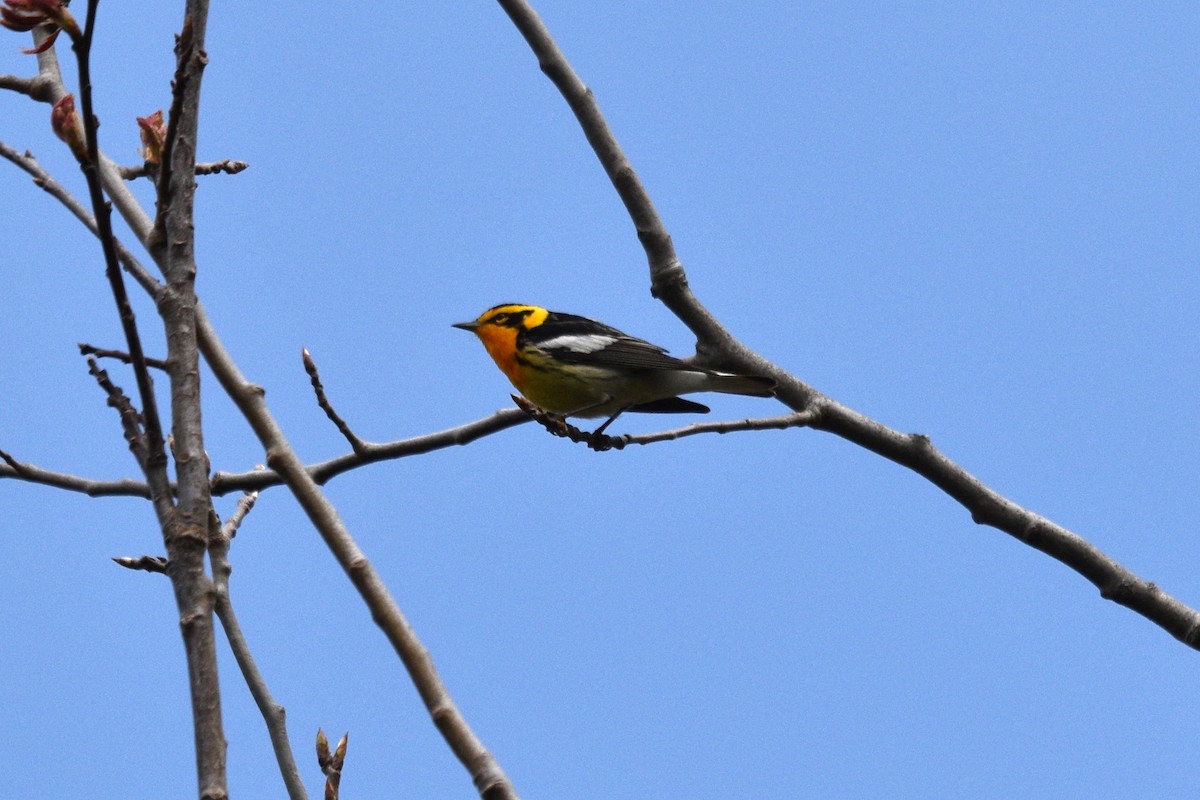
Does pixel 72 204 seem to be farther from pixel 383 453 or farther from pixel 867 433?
pixel 867 433

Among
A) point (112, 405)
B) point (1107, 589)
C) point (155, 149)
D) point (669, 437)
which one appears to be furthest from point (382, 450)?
point (1107, 589)

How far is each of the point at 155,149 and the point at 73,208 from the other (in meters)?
0.32

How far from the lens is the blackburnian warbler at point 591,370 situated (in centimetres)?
645

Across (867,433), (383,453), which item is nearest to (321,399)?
(383,453)

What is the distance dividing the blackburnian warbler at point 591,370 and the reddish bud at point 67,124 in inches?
139

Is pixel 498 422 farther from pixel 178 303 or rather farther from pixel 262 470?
pixel 178 303

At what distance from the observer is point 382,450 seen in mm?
4875

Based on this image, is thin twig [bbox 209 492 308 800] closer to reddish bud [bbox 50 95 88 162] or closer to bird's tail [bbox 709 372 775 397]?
reddish bud [bbox 50 95 88 162]

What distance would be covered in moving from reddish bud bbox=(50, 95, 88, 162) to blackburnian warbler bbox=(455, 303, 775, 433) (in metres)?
3.52

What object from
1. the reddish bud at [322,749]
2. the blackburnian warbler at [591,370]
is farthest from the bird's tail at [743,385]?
the reddish bud at [322,749]

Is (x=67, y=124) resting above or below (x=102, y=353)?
above

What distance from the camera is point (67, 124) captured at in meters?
2.80

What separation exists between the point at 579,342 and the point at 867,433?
263cm

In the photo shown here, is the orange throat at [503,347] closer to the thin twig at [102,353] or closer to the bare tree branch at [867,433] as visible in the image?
the bare tree branch at [867,433]
